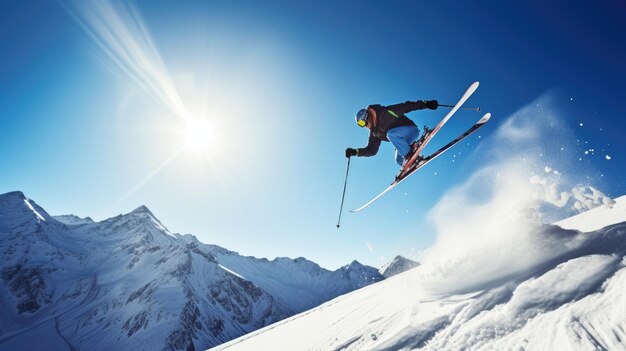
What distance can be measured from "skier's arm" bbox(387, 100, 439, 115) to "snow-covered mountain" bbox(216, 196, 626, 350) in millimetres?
4413

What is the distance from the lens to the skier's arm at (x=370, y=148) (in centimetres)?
1143

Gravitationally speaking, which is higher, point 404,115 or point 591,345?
point 404,115

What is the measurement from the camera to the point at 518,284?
18.9 ft

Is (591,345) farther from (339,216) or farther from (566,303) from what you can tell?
(339,216)

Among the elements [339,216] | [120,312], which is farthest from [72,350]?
[339,216]

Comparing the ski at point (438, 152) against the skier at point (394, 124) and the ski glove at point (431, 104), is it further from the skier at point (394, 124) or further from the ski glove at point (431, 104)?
the ski glove at point (431, 104)

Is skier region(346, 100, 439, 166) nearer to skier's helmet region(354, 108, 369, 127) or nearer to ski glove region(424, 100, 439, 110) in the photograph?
skier's helmet region(354, 108, 369, 127)

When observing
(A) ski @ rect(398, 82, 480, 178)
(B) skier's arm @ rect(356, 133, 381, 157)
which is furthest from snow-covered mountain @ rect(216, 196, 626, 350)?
(B) skier's arm @ rect(356, 133, 381, 157)

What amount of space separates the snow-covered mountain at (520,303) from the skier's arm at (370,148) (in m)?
4.57

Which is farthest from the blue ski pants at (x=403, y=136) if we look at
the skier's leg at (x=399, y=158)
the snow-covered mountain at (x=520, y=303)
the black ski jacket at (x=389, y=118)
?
the snow-covered mountain at (x=520, y=303)

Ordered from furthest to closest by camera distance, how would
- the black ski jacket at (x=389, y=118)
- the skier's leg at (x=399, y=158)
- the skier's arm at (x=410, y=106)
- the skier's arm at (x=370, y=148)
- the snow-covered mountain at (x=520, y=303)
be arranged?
the skier's leg at (x=399, y=158)
the skier's arm at (x=370, y=148)
the black ski jacket at (x=389, y=118)
the skier's arm at (x=410, y=106)
the snow-covered mountain at (x=520, y=303)

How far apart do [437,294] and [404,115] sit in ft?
19.7

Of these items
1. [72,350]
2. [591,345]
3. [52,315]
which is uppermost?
[52,315]

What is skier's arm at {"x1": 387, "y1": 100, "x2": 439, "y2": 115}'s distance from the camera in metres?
9.49
